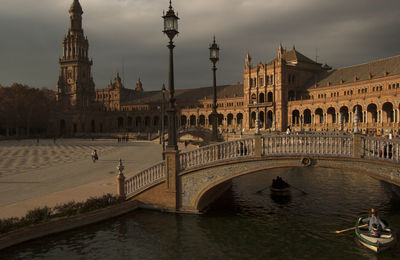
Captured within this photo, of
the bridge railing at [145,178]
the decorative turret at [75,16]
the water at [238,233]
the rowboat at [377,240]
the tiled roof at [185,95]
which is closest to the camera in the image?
the rowboat at [377,240]

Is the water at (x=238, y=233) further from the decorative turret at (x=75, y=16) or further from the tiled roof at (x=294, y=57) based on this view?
the decorative turret at (x=75, y=16)

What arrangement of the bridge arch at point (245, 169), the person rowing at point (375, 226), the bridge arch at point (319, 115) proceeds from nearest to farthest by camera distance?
the person rowing at point (375, 226)
the bridge arch at point (245, 169)
the bridge arch at point (319, 115)

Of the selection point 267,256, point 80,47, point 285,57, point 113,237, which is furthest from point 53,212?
point 80,47

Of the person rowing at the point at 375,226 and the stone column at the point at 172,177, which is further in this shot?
the stone column at the point at 172,177

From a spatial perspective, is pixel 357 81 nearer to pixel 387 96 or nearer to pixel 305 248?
pixel 387 96

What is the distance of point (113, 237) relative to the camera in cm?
1427

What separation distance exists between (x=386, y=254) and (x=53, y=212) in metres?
14.6

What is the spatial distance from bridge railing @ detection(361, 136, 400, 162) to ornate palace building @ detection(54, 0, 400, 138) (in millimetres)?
14147

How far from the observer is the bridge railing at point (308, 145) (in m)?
14.6

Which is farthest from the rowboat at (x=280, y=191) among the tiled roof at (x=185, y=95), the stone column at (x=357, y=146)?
the tiled roof at (x=185, y=95)

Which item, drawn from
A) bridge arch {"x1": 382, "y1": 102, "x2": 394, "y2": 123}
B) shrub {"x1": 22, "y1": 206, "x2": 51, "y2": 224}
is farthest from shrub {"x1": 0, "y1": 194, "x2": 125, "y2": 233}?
bridge arch {"x1": 382, "y1": 102, "x2": 394, "y2": 123}

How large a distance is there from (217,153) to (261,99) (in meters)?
77.0

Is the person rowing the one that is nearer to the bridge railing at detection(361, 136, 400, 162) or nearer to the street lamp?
the bridge railing at detection(361, 136, 400, 162)

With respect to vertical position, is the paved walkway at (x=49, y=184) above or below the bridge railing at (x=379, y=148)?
below
